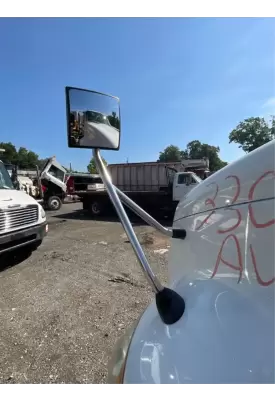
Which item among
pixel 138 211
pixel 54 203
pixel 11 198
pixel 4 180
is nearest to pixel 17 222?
pixel 11 198

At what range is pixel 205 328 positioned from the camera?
83 cm

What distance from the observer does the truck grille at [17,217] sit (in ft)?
14.1

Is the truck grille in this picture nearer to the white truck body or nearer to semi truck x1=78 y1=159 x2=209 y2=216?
the white truck body

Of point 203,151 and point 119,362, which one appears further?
point 203,151

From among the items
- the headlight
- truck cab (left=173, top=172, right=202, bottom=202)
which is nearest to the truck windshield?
the headlight

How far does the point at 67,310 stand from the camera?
3.06m

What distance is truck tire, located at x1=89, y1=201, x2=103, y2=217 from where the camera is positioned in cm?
1179

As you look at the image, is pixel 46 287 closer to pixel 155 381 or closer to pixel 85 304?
pixel 85 304

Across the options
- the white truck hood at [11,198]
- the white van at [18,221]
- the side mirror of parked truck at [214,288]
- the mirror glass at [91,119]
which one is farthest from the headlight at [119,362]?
the white truck hood at [11,198]

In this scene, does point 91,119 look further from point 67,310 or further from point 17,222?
point 17,222

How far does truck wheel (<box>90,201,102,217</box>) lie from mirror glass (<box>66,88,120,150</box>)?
10775 mm

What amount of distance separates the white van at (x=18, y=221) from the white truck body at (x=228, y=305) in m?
3.93

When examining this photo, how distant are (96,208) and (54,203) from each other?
331 centimetres
